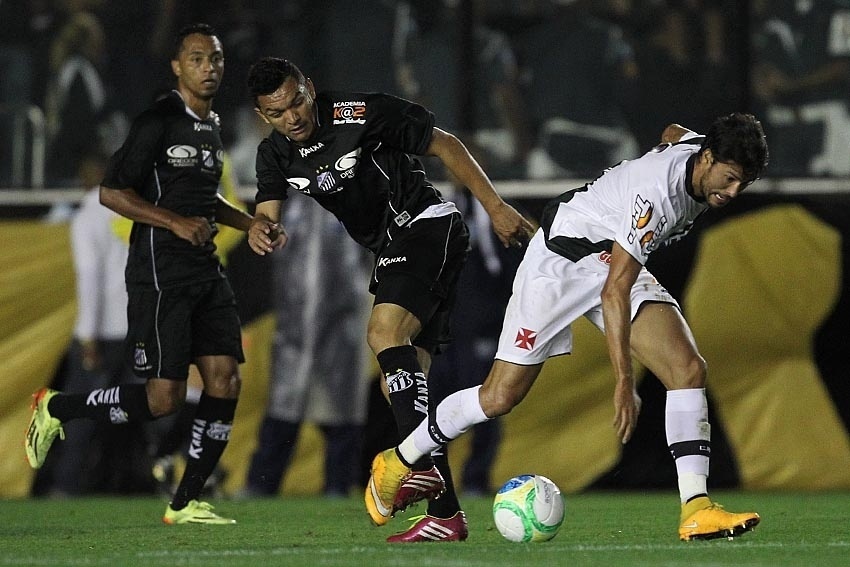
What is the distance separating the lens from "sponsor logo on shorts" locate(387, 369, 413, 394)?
618 centimetres

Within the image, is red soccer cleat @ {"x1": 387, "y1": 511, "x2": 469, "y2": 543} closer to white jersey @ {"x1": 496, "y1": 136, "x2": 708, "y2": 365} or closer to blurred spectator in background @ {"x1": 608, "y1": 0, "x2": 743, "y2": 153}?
white jersey @ {"x1": 496, "y1": 136, "x2": 708, "y2": 365}

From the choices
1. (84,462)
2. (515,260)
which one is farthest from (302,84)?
(84,462)

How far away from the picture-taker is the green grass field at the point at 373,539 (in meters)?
5.32

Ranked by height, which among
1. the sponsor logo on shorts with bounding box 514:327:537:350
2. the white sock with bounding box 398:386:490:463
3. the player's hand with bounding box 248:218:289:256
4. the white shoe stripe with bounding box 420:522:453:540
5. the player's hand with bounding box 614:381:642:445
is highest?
the player's hand with bounding box 248:218:289:256

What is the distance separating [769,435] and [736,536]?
4.70 metres

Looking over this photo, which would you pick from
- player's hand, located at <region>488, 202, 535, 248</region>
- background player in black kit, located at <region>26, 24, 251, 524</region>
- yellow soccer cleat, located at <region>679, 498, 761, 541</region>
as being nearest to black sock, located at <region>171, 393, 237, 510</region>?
background player in black kit, located at <region>26, 24, 251, 524</region>

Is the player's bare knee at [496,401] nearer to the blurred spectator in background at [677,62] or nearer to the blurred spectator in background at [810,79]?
the blurred spectator in background at [677,62]

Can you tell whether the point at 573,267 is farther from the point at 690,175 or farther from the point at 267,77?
the point at 267,77

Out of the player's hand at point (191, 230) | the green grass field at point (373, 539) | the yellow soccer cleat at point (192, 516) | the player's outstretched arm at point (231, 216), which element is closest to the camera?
the green grass field at point (373, 539)

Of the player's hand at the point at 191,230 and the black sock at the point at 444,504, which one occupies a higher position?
the player's hand at the point at 191,230

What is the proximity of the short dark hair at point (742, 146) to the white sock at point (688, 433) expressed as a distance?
86 cm

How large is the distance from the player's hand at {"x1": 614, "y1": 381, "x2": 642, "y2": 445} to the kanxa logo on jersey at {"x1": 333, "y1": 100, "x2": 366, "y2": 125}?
168 cm

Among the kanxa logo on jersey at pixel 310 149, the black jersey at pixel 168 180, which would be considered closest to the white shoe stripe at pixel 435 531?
the kanxa logo on jersey at pixel 310 149

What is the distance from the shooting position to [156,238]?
7508mm
